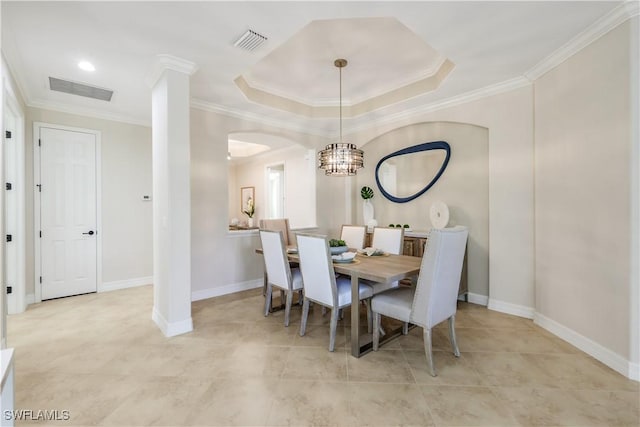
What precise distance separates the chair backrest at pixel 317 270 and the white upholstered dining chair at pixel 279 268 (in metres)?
0.25

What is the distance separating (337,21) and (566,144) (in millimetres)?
2397

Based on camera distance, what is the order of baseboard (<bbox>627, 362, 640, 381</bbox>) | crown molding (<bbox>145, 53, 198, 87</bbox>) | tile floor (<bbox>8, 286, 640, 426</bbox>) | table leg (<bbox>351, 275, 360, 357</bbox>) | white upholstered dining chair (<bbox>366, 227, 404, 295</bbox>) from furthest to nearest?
white upholstered dining chair (<bbox>366, 227, 404, 295</bbox>)
crown molding (<bbox>145, 53, 198, 87</bbox>)
table leg (<bbox>351, 275, 360, 357</bbox>)
baseboard (<bbox>627, 362, 640, 381</bbox>)
tile floor (<bbox>8, 286, 640, 426</bbox>)

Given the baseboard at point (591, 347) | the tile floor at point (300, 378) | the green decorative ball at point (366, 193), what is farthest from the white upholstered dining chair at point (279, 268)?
the baseboard at point (591, 347)

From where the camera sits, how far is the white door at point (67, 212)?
3.79m

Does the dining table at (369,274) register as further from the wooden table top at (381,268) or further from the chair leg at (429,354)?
the chair leg at (429,354)

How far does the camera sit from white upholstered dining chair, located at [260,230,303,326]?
2877mm

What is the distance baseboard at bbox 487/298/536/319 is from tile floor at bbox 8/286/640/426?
0.16 metres

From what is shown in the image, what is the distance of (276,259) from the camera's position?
9.74ft

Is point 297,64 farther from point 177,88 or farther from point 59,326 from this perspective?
point 59,326

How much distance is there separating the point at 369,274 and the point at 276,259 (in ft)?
3.63

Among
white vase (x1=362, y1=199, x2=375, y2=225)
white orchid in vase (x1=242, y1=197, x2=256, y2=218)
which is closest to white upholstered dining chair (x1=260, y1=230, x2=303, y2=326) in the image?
white vase (x1=362, y1=199, x2=375, y2=225)

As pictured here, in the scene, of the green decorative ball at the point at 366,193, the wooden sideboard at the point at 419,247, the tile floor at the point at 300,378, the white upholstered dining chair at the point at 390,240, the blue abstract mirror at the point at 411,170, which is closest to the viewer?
the tile floor at the point at 300,378

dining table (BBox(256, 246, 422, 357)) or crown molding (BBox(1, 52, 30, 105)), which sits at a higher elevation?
crown molding (BBox(1, 52, 30, 105))

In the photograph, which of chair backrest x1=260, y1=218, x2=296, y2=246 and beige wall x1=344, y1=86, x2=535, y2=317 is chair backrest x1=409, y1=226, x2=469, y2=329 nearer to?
beige wall x1=344, y1=86, x2=535, y2=317
